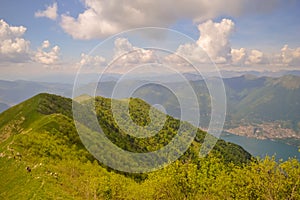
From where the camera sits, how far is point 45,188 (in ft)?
127

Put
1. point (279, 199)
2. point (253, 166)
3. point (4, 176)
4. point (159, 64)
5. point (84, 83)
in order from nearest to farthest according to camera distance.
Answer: point (84, 83) < point (159, 64) < point (279, 199) < point (253, 166) < point (4, 176)

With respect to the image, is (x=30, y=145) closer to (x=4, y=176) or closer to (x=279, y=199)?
(x=4, y=176)

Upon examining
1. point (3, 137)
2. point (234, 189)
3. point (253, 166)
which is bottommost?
point (3, 137)

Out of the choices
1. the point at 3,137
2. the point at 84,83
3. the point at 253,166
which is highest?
the point at 84,83

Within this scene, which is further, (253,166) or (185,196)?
(185,196)

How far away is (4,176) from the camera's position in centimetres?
4988

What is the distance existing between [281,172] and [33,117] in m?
128

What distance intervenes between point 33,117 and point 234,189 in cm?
12247

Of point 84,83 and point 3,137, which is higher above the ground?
point 84,83

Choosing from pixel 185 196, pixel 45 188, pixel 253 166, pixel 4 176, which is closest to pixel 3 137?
pixel 4 176

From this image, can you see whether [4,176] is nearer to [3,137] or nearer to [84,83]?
[84,83]

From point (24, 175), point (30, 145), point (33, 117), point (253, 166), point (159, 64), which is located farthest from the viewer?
point (33, 117)

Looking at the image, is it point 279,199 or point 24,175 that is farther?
point 24,175

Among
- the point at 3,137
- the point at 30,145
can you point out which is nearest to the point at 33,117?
the point at 3,137
